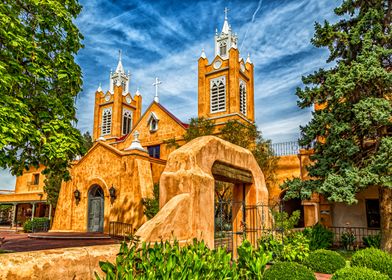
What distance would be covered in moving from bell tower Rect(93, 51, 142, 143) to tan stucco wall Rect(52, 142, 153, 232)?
18251 millimetres

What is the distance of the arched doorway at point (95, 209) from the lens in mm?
19547

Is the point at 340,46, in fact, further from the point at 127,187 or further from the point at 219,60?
the point at 219,60

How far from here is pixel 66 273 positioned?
4.34 meters

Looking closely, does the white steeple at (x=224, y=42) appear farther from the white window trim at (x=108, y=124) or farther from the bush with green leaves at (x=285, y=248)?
the bush with green leaves at (x=285, y=248)

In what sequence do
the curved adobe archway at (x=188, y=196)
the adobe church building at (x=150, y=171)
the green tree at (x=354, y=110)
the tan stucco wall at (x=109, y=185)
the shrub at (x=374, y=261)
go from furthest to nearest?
the tan stucco wall at (x=109, y=185) < the adobe church building at (x=150, y=171) < the green tree at (x=354, y=110) < the shrub at (x=374, y=261) < the curved adobe archway at (x=188, y=196)

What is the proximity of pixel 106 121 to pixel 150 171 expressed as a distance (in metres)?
24.6

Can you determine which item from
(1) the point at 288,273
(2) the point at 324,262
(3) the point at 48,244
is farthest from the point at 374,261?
(3) the point at 48,244

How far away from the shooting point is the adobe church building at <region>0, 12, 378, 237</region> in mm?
17625

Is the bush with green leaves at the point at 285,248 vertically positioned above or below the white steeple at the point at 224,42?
below

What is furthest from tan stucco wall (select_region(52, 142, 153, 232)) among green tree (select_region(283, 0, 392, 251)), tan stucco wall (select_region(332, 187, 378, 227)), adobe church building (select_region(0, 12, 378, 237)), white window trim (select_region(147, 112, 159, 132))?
tan stucco wall (select_region(332, 187, 378, 227))

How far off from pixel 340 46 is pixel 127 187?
13.1 m

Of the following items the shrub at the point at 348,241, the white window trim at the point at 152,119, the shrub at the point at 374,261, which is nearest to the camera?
the shrub at the point at 374,261

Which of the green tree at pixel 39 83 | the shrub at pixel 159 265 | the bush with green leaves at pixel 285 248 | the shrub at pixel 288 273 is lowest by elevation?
the shrub at pixel 288 273

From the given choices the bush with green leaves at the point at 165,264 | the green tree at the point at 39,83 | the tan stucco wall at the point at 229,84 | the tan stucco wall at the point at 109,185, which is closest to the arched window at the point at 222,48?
the tan stucco wall at the point at 229,84
